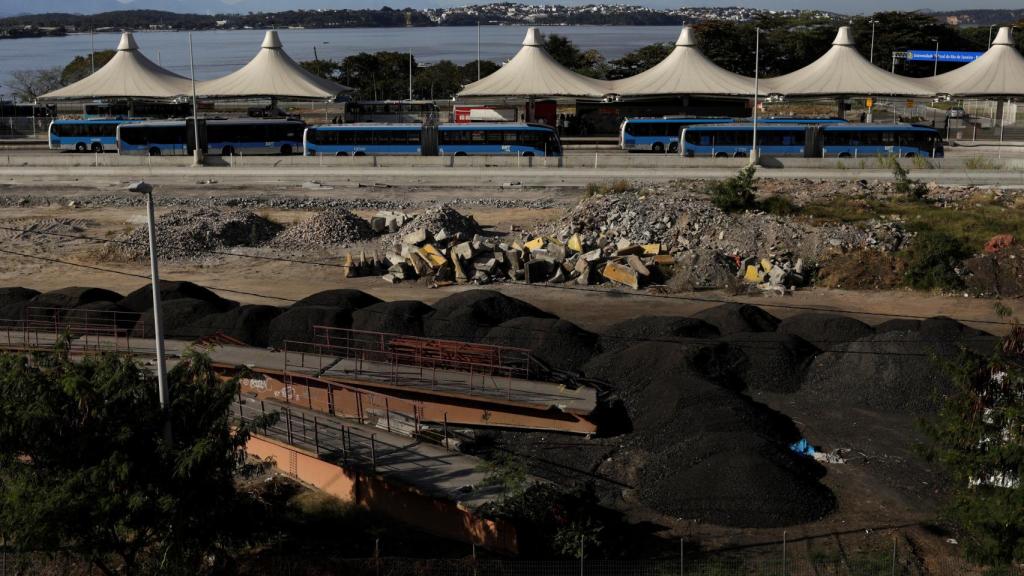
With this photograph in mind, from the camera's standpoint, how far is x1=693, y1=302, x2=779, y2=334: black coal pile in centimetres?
2431

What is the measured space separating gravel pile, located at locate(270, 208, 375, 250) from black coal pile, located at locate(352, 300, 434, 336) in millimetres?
13045

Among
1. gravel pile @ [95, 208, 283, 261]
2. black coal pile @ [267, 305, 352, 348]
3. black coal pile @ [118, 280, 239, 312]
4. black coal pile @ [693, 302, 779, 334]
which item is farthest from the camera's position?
gravel pile @ [95, 208, 283, 261]

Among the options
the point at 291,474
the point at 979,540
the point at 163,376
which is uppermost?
the point at 163,376

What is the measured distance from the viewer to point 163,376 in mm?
13188

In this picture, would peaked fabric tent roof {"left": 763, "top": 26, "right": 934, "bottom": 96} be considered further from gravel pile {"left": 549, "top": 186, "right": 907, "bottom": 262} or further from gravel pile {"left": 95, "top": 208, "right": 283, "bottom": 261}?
gravel pile {"left": 95, "top": 208, "right": 283, "bottom": 261}

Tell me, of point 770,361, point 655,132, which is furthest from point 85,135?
point 770,361

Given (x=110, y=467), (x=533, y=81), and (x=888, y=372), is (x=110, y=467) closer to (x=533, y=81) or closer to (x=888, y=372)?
(x=888, y=372)

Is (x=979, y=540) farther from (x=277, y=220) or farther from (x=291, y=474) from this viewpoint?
(x=277, y=220)

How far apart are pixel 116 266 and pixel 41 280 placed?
2.42m

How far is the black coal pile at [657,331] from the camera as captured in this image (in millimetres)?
23484

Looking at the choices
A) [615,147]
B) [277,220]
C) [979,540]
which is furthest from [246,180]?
[979,540]

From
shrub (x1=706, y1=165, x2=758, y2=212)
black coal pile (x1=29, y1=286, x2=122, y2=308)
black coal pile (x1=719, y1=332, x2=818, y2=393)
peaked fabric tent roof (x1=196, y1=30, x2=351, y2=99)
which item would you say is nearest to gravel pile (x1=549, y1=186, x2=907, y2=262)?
shrub (x1=706, y1=165, x2=758, y2=212)

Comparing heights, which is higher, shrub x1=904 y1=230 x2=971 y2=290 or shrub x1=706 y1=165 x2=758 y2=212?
shrub x1=706 y1=165 x2=758 y2=212

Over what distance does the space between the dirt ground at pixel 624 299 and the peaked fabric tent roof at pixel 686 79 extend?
20.7 metres
